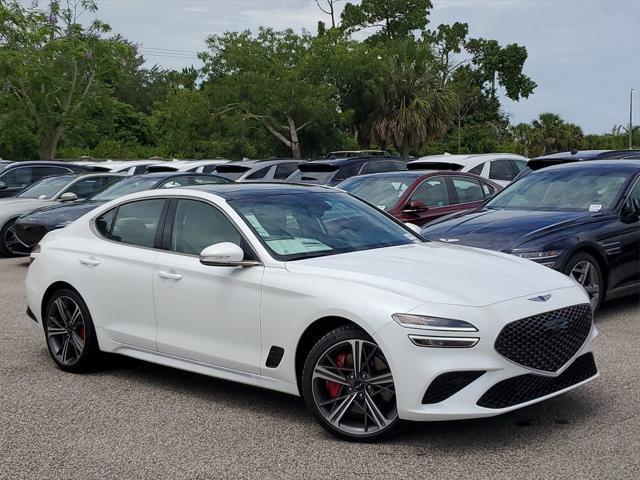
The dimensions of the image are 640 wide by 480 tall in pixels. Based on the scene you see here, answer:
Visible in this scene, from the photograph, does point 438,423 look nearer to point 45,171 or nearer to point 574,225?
point 574,225

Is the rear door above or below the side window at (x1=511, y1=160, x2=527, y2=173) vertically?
above

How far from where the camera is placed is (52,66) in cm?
3391


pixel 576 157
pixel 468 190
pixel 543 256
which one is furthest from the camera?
pixel 468 190

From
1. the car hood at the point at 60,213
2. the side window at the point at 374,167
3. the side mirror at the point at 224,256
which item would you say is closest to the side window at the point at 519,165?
the side window at the point at 374,167

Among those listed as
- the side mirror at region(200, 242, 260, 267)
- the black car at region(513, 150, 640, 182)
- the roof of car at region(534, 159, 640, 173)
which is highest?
the roof of car at region(534, 159, 640, 173)

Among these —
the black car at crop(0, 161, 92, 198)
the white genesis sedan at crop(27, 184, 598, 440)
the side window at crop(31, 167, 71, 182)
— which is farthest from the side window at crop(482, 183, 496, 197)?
the side window at crop(31, 167, 71, 182)

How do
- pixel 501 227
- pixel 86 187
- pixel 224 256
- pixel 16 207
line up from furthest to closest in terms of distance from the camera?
pixel 86 187 < pixel 16 207 < pixel 501 227 < pixel 224 256

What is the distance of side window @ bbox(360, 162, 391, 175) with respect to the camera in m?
18.6

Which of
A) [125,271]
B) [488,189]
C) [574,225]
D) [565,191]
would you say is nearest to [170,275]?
[125,271]

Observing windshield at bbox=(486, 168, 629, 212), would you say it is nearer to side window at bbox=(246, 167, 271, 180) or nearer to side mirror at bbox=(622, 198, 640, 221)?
side mirror at bbox=(622, 198, 640, 221)

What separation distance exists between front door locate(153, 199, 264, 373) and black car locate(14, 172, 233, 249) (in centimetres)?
749

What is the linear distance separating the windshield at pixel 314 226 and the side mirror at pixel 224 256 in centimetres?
22

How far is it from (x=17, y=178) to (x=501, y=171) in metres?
9.92

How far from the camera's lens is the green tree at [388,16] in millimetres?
66812
